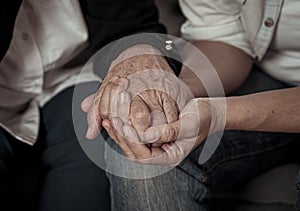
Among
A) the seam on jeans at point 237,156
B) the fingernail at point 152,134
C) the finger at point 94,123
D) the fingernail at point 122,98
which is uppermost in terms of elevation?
the fingernail at point 122,98

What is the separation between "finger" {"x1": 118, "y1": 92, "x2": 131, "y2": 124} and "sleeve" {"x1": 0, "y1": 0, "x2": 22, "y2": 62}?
0.71 feet

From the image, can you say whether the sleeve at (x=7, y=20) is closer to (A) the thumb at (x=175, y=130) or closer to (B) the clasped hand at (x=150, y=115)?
(B) the clasped hand at (x=150, y=115)

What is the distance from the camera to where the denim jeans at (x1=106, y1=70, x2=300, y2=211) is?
2.51 ft

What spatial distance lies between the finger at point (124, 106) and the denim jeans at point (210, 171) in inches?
4.0

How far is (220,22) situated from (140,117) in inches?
9.8

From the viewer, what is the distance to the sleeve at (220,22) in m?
0.85

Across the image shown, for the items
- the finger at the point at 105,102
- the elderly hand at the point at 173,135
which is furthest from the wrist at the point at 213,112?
the finger at the point at 105,102

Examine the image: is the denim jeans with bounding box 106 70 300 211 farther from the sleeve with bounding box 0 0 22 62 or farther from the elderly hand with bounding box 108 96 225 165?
the sleeve with bounding box 0 0 22 62

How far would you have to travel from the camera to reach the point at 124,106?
0.70 metres

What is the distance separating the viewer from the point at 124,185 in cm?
78

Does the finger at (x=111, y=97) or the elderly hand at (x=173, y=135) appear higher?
the finger at (x=111, y=97)

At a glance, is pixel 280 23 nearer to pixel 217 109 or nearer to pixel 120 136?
pixel 217 109

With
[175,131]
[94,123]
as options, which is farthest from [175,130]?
[94,123]

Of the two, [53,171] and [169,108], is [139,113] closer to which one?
[169,108]
